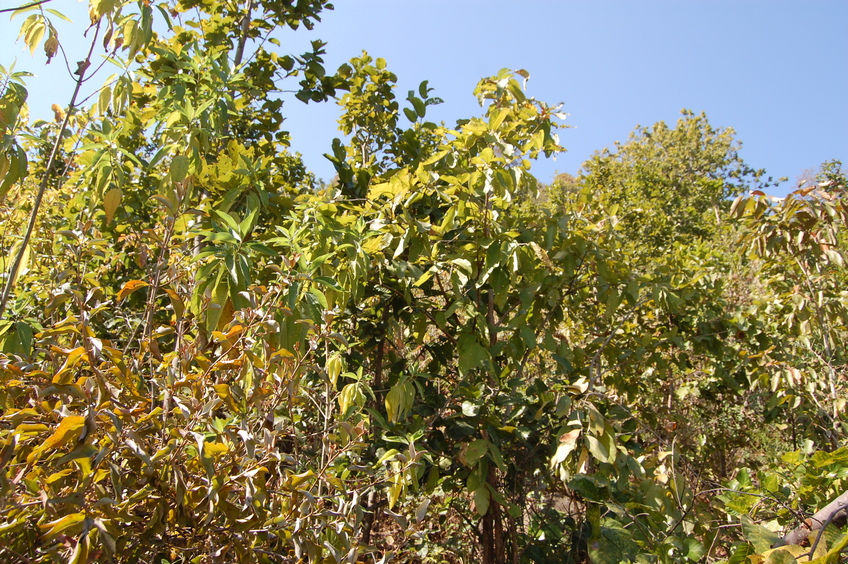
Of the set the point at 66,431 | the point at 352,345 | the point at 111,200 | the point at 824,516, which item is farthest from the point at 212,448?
the point at 824,516

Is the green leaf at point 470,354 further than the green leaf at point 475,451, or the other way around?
the green leaf at point 470,354

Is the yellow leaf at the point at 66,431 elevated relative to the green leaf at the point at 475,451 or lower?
lower

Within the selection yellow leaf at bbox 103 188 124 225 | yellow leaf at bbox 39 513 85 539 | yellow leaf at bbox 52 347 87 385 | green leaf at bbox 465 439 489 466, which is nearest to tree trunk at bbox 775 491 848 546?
green leaf at bbox 465 439 489 466

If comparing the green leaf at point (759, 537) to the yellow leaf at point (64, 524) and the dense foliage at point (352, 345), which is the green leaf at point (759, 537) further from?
the yellow leaf at point (64, 524)

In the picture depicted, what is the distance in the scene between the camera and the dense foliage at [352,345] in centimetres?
126

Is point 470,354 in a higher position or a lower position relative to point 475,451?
higher

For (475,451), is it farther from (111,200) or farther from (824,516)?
(111,200)

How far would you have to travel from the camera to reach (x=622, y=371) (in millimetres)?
3049

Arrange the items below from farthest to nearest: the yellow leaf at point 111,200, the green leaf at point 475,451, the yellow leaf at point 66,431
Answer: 1. the green leaf at point 475,451
2. the yellow leaf at point 111,200
3. the yellow leaf at point 66,431

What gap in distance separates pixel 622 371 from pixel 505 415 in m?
0.97

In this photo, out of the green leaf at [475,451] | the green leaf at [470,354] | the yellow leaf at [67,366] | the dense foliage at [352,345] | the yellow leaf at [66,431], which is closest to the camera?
the yellow leaf at [66,431]

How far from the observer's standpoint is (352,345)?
2068 mm

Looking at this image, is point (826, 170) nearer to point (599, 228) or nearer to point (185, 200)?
point (599, 228)

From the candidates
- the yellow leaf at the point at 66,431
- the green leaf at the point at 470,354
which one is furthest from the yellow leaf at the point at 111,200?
the green leaf at the point at 470,354
